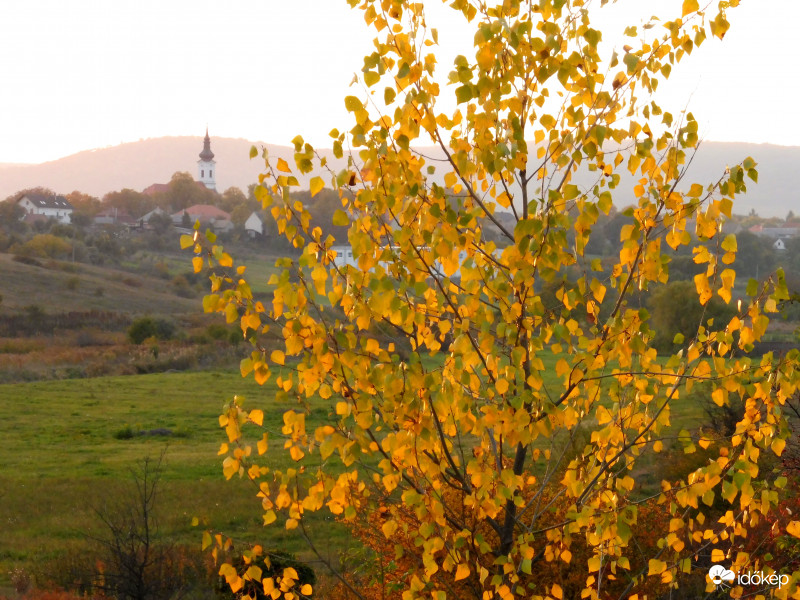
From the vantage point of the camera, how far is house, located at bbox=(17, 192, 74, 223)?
108m

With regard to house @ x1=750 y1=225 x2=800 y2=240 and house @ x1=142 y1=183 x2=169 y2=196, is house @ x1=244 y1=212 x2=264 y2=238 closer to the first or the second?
house @ x1=142 y1=183 x2=169 y2=196

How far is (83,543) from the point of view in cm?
1457

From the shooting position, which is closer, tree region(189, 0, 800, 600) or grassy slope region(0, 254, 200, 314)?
tree region(189, 0, 800, 600)

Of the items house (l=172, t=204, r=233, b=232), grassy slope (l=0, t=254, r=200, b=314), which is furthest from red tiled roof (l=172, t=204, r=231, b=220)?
grassy slope (l=0, t=254, r=200, b=314)

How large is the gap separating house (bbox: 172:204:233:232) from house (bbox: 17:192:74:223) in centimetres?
1425

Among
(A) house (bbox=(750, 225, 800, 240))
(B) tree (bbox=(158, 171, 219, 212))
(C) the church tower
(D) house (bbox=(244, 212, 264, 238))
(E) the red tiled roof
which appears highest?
(C) the church tower

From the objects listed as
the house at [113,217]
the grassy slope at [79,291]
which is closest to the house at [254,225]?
the house at [113,217]

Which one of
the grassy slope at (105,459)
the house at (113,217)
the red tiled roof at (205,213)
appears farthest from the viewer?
the red tiled roof at (205,213)

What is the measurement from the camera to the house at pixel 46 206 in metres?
108

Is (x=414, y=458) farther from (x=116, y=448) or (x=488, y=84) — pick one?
(x=116, y=448)

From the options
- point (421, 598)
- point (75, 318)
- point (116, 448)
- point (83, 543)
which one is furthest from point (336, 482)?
point (75, 318)

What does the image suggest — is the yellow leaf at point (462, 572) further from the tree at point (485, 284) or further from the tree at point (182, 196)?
the tree at point (182, 196)

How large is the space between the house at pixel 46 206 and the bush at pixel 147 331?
221ft

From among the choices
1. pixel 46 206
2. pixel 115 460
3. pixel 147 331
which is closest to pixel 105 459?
pixel 115 460
